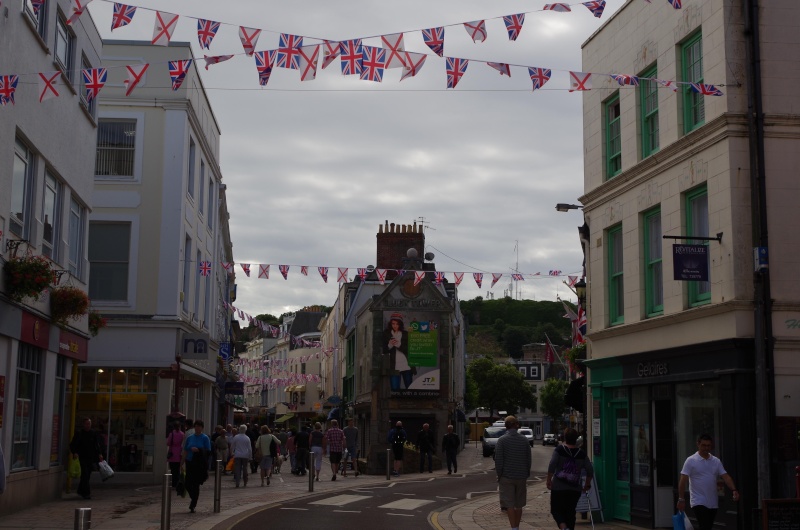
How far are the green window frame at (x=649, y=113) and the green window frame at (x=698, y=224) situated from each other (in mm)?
1491

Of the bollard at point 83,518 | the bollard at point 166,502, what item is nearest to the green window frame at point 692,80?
the bollard at point 166,502

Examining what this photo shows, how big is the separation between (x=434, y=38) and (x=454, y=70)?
609 mm

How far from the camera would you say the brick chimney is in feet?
178

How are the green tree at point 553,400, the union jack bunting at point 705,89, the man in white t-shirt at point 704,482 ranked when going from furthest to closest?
the green tree at point 553,400 → the union jack bunting at point 705,89 → the man in white t-shirt at point 704,482

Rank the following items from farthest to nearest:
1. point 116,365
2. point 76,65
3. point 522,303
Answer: point 522,303
point 116,365
point 76,65

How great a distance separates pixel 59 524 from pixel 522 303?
161 m

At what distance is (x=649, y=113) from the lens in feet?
55.0

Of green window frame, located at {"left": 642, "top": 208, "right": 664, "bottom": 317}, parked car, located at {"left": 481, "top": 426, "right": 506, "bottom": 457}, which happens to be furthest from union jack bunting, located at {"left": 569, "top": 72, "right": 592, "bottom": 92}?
parked car, located at {"left": 481, "top": 426, "right": 506, "bottom": 457}

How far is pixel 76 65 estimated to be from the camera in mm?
19906

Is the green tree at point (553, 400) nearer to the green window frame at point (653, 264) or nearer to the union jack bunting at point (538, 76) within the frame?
the green window frame at point (653, 264)

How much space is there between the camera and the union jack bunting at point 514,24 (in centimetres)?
1338

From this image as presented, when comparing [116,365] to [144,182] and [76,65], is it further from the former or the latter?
[76,65]

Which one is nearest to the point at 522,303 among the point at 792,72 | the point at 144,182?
the point at 144,182

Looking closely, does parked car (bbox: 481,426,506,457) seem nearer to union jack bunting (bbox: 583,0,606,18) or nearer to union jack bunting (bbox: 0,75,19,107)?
union jack bunting (bbox: 583,0,606,18)
